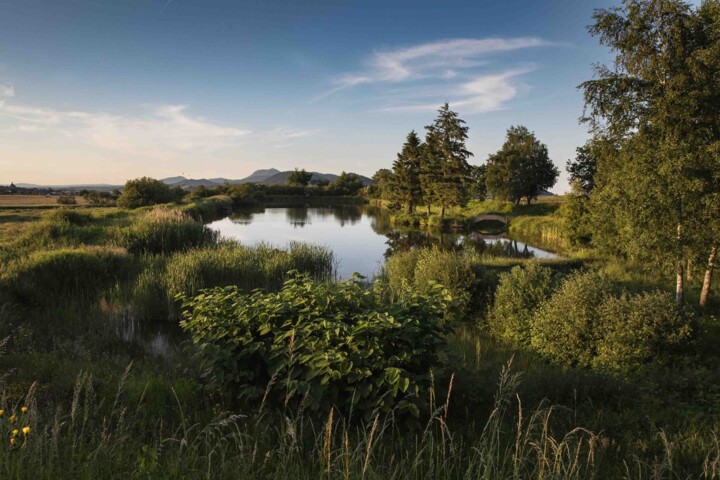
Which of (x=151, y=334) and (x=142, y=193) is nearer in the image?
(x=151, y=334)

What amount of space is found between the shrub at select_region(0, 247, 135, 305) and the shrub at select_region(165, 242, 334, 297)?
2.01 m

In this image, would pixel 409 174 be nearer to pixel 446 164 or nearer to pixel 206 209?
pixel 446 164

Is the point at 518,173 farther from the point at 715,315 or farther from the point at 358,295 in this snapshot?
the point at 358,295

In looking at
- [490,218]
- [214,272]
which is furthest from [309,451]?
[490,218]

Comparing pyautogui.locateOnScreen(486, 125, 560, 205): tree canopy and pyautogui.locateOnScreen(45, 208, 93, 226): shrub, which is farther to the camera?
pyautogui.locateOnScreen(486, 125, 560, 205): tree canopy

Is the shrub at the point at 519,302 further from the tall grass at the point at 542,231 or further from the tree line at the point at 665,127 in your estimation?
the tall grass at the point at 542,231

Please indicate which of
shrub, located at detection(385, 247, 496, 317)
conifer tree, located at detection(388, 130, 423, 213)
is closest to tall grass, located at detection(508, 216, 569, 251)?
conifer tree, located at detection(388, 130, 423, 213)

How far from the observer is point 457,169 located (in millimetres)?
51625

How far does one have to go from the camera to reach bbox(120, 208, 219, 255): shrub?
1998 centimetres

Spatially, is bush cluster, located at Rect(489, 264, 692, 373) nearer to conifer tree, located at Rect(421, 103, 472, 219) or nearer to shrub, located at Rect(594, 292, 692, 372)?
shrub, located at Rect(594, 292, 692, 372)

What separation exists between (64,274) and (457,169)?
44754mm

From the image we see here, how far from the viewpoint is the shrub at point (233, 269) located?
14.0m

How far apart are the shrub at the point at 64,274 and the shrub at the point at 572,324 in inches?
518

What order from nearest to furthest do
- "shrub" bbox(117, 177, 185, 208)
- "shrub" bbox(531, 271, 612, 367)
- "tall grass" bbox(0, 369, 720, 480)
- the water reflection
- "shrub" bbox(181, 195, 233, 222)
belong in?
"tall grass" bbox(0, 369, 720, 480) < "shrub" bbox(531, 271, 612, 367) < the water reflection < "shrub" bbox(181, 195, 233, 222) < "shrub" bbox(117, 177, 185, 208)
